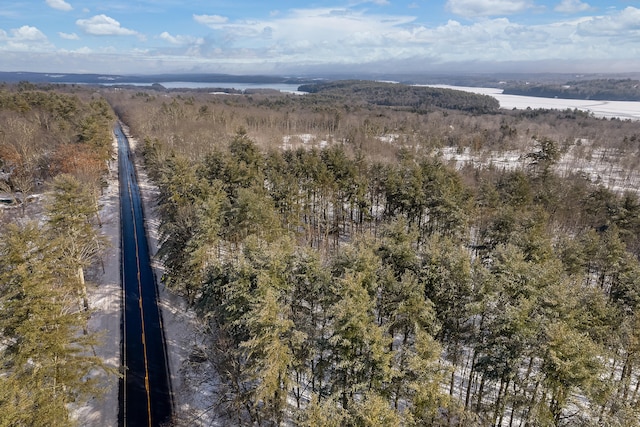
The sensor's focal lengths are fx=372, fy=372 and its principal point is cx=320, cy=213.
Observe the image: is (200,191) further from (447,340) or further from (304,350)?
(447,340)

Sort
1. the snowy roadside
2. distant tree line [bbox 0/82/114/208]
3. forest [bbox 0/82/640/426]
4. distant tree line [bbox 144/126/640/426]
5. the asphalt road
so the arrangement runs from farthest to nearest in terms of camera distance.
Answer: distant tree line [bbox 0/82/114/208], the asphalt road, the snowy roadside, forest [bbox 0/82/640/426], distant tree line [bbox 144/126/640/426]

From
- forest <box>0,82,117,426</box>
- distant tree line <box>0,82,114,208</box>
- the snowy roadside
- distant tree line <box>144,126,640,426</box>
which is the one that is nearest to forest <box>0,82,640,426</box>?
distant tree line <box>144,126,640,426</box>

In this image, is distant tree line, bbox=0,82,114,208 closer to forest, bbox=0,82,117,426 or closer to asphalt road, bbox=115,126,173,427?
forest, bbox=0,82,117,426

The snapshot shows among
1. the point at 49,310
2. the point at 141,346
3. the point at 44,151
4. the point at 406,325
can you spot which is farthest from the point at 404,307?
the point at 44,151

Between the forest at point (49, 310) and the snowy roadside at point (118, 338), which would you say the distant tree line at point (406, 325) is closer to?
the snowy roadside at point (118, 338)

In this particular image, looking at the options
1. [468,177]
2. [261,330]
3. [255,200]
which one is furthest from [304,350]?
[468,177]
